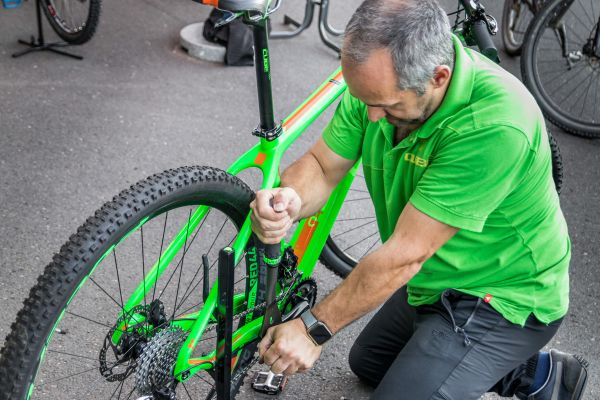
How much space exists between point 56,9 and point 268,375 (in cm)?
351

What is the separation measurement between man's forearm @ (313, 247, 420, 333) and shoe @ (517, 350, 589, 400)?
0.82m

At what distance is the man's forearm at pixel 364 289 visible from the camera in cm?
221

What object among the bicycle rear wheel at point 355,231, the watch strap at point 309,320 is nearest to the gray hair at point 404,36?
the watch strap at point 309,320

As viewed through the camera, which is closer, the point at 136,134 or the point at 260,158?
the point at 260,158

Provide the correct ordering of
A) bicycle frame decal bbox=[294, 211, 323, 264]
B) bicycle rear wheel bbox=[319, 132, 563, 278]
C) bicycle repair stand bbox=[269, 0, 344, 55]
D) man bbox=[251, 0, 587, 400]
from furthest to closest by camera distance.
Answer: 1. bicycle repair stand bbox=[269, 0, 344, 55]
2. bicycle rear wheel bbox=[319, 132, 563, 278]
3. bicycle frame decal bbox=[294, 211, 323, 264]
4. man bbox=[251, 0, 587, 400]

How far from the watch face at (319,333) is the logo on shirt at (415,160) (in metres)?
0.55

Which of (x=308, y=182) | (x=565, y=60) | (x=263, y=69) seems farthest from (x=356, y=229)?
(x=565, y=60)

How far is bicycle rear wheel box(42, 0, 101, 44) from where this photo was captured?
5133 millimetres

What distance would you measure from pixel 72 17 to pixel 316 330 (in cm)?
371

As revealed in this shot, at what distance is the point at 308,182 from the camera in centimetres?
260

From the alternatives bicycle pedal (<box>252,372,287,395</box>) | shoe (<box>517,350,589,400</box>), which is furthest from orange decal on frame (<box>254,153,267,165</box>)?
shoe (<box>517,350,589,400</box>)

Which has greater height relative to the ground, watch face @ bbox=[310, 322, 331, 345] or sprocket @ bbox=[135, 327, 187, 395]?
watch face @ bbox=[310, 322, 331, 345]

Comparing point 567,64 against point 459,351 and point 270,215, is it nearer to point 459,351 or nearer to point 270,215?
point 459,351

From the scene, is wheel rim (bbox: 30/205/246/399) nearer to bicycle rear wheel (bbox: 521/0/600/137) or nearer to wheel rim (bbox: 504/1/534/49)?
bicycle rear wheel (bbox: 521/0/600/137)
